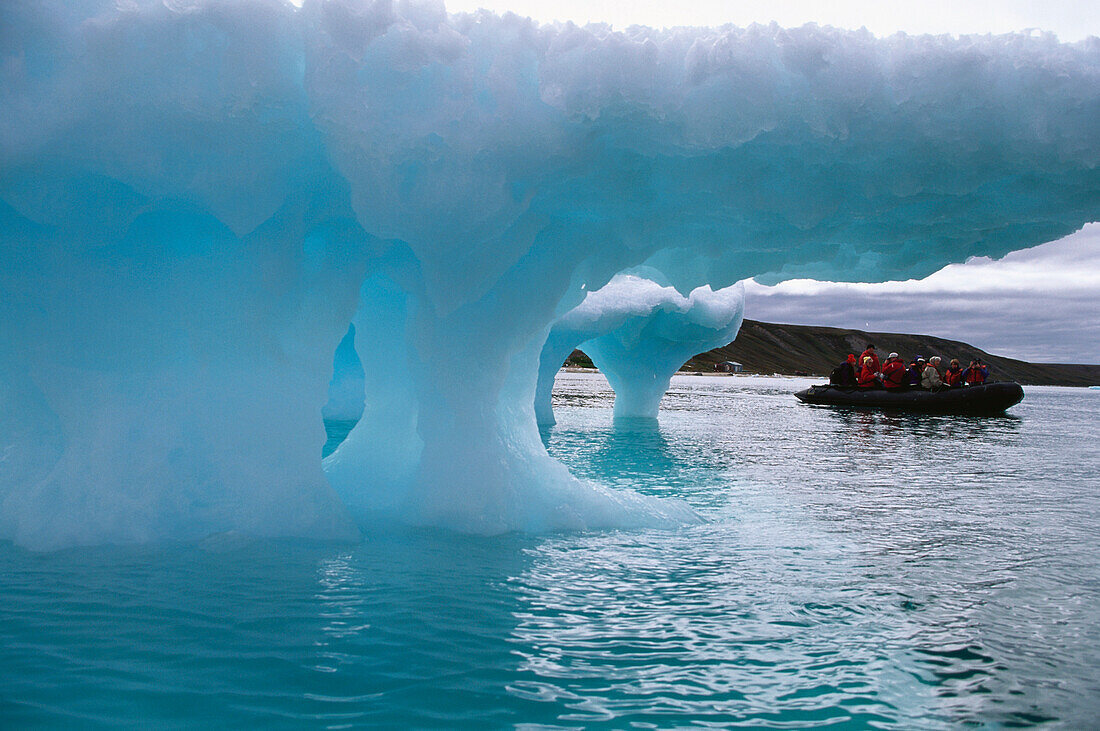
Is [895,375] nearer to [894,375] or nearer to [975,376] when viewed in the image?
[894,375]

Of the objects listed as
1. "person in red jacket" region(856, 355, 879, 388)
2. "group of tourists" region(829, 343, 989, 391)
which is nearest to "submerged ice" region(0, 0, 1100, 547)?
"group of tourists" region(829, 343, 989, 391)

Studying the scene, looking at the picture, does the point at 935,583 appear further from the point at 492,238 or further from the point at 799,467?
the point at 799,467

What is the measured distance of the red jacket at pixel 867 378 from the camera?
74.8ft

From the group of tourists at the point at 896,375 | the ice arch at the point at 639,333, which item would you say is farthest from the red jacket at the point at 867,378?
the ice arch at the point at 639,333

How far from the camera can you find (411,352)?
5.18 metres

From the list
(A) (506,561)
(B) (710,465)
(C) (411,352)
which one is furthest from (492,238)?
(B) (710,465)

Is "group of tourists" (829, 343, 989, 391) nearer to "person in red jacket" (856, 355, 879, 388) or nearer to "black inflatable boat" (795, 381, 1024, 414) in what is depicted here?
"person in red jacket" (856, 355, 879, 388)

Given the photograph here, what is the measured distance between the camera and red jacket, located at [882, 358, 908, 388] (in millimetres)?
22188

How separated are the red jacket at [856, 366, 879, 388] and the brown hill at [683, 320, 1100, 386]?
119661 millimetres

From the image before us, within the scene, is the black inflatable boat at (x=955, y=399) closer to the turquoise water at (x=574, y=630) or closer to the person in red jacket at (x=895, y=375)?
the person in red jacket at (x=895, y=375)

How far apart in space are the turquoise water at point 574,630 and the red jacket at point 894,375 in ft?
57.6

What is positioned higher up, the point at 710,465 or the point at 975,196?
the point at 975,196

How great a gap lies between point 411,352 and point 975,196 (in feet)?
12.5

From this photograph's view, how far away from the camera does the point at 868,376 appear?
2286cm
